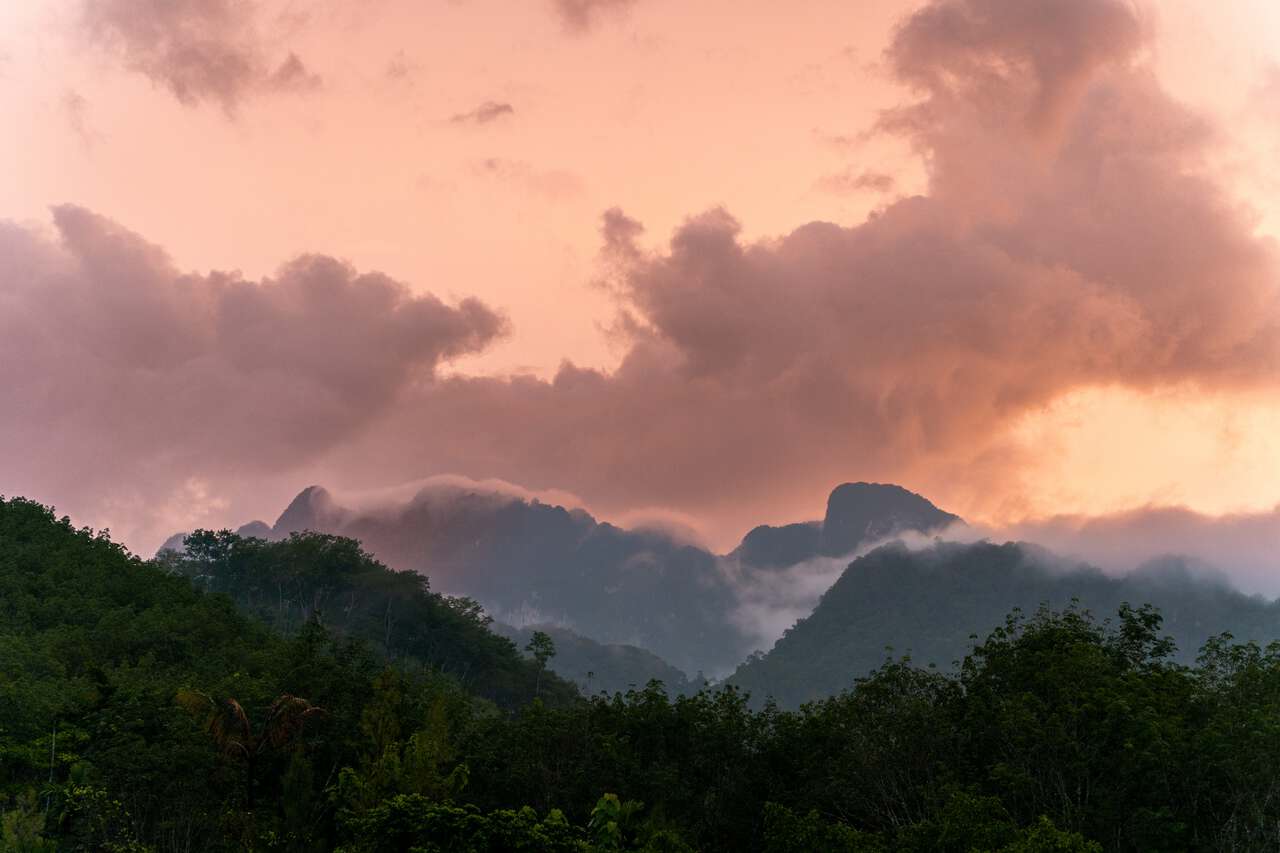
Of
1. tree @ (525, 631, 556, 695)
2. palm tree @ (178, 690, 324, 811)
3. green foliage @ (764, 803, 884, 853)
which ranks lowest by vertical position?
green foliage @ (764, 803, 884, 853)

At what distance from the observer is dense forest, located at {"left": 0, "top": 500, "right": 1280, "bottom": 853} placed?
30656 mm

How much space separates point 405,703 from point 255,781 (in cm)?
1139

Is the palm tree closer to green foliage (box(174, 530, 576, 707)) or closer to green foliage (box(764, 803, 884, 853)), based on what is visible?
green foliage (box(764, 803, 884, 853))

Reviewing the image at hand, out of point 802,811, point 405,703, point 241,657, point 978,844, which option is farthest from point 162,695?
point 978,844

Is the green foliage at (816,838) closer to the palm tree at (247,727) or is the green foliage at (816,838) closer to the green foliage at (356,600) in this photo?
the palm tree at (247,727)

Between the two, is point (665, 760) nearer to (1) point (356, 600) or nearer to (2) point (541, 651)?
(2) point (541, 651)

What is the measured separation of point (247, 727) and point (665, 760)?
17.6 meters

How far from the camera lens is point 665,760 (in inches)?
1774

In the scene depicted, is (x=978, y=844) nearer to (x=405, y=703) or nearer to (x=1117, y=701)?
(x=1117, y=701)

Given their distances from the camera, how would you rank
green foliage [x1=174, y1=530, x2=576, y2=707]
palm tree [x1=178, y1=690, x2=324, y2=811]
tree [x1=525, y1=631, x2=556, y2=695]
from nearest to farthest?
palm tree [x1=178, y1=690, x2=324, y2=811] < tree [x1=525, y1=631, x2=556, y2=695] < green foliage [x1=174, y1=530, x2=576, y2=707]

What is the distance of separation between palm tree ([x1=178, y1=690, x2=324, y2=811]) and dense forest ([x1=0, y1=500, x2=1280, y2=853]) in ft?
0.30

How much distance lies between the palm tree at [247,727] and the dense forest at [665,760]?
0.09 metres

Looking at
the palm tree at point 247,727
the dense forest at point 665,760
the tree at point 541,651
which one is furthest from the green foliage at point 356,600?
the palm tree at point 247,727

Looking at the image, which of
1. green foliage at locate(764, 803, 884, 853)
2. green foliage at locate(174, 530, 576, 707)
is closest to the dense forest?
green foliage at locate(764, 803, 884, 853)
